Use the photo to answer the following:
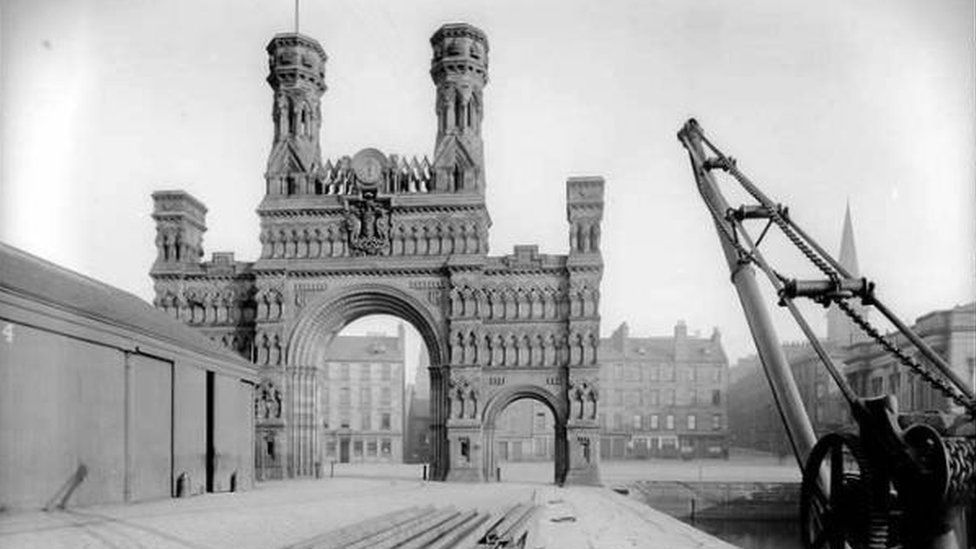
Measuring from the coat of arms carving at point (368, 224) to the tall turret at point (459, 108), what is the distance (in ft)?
10.2

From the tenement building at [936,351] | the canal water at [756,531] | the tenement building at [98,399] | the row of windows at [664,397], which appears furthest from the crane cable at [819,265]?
the row of windows at [664,397]

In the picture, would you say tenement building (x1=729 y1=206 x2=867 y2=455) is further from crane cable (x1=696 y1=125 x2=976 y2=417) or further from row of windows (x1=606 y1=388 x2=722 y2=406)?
crane cable (x1=696 y1=125 x2=976 y2=417)

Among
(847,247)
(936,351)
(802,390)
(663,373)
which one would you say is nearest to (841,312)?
(847,247)

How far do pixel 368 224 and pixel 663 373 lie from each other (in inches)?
1945

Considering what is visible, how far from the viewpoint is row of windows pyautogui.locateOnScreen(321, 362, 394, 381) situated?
81250 mm

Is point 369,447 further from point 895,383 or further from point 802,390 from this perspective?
point 895,383

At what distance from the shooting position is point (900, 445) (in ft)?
29.2

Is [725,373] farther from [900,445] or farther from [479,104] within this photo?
[900,445]

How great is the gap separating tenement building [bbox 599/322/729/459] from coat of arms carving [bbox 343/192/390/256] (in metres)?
46.3

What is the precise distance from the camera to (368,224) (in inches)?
1708

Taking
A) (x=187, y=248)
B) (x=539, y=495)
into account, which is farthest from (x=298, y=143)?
(x=539, y=495)

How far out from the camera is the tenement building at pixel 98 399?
1903 centimetres

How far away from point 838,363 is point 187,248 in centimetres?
6128

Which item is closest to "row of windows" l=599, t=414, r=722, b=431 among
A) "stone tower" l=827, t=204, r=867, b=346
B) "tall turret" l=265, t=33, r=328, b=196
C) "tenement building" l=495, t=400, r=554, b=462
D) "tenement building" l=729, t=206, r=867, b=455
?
"tenement building" l=495, t=400, r=554, b=462
